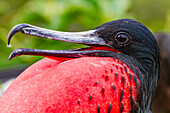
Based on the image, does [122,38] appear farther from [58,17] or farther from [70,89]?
[58,17]

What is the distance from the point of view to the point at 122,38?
0.92 meters

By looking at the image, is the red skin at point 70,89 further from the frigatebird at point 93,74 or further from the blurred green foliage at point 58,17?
the blurred green foliage at point 58,17

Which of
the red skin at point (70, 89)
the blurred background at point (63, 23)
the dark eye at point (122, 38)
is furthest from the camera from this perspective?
the blurred background at point (63, 23)

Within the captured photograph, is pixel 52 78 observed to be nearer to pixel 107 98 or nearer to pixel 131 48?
pixel 107 98

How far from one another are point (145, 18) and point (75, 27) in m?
1.80

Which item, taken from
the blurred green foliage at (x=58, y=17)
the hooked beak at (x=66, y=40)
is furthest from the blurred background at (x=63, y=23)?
the hooked beak at (x=66, y=40)

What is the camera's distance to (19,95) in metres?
0.80

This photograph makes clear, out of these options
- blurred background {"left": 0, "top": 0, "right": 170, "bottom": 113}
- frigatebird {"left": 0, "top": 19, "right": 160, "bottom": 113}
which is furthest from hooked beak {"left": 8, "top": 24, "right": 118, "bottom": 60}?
blurred background {"left": 0, "top": 0, "right": 170, "bottom": 113}

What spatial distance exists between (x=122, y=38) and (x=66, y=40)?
164mm

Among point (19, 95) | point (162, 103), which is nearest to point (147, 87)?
point (19, 95)

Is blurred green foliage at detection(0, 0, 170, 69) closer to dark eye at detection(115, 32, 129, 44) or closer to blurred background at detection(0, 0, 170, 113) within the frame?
blurred background at detection(0, 0, 170, 113)

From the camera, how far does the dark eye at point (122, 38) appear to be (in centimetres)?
92

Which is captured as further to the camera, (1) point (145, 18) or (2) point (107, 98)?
(1) point (145, 18)

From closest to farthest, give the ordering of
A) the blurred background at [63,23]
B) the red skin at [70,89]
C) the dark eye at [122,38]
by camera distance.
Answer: the red skin at [70,89], the dark eye at [122,38], the blurred background at [63,23]
